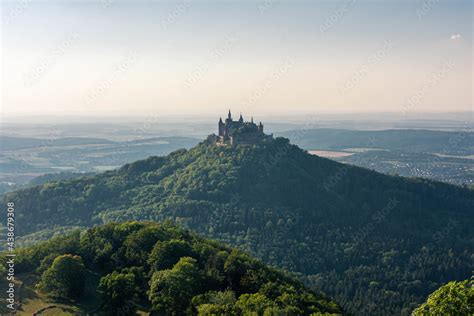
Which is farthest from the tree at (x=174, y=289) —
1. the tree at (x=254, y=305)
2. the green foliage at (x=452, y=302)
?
the green foliage at (x=452, y=302)

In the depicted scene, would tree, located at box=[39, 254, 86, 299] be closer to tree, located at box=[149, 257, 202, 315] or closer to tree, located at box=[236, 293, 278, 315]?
tree, located at box=[149, 257, 202, 315]

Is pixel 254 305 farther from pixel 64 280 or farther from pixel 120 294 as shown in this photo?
pixel 64 280

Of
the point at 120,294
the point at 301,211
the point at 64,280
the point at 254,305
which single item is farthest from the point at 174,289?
the point at 301,211

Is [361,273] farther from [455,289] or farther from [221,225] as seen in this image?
[455,289]

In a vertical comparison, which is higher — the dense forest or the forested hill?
the dense forest

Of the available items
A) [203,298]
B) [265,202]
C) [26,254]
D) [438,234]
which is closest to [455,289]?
[203,298]

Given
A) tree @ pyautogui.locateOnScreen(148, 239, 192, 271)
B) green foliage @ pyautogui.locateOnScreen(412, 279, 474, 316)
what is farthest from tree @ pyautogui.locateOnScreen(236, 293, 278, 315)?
green foliage @ pyautogui.locateOnScreen(412, 279, 474, 316)

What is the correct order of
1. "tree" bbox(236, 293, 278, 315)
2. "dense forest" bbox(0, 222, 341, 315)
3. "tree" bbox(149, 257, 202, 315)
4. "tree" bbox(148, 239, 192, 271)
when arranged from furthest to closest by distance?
"tree" bbox(148, 239, 192, 271), "tree" bbox(149, 257, 202, 315), "dense forest" bbox(0, 222, 341, 315), "tree" bbox(236, 293, 278, 315)

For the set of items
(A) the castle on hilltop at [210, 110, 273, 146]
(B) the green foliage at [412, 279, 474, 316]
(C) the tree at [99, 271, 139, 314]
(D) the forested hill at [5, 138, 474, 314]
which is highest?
(A) the castle on hilltop at [210, 110, 273, 146]
